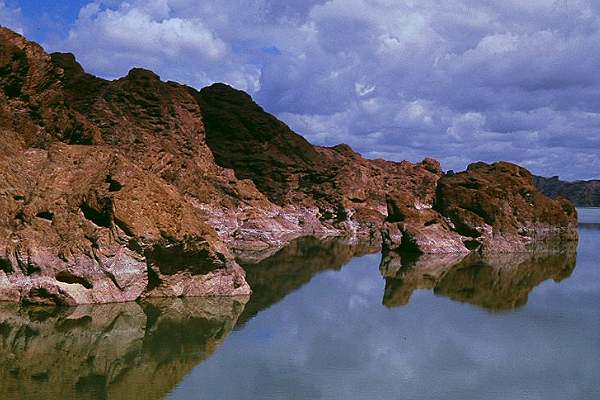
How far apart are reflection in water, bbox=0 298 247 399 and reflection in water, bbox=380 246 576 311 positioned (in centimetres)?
1034

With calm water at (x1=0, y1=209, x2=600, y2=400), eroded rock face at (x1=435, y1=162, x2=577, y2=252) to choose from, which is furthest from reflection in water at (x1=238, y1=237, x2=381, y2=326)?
eroded rock face at (x1=435, y1=162, x2=577, y2=252)

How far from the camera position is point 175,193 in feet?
83.9

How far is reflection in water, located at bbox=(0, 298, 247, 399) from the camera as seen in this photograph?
1498 cm

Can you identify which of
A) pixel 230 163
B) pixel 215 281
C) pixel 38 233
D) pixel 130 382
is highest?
pixel 230 163

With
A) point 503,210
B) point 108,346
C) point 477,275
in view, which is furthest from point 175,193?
point 503,210

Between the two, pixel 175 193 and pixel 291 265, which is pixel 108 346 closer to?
pixel 175 193

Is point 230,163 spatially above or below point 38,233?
above

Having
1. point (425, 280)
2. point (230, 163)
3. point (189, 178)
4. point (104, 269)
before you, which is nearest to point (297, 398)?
point (104, 269)

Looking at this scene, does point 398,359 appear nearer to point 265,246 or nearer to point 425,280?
point 425,280

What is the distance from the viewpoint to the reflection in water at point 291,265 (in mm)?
28427

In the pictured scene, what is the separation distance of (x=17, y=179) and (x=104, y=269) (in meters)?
4.87

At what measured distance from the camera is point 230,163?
256 feet

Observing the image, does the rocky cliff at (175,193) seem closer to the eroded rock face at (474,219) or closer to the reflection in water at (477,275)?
the eroded rock face at (474,219)

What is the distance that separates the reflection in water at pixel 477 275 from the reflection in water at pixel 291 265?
14.0ft
